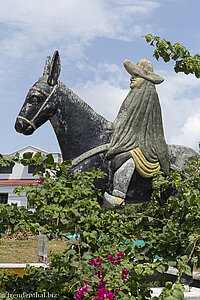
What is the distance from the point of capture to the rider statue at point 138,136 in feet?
16.2

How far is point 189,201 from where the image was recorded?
2164 mm

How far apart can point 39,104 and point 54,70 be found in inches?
19.4

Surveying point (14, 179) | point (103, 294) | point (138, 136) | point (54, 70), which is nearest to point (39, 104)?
point (54, 70)

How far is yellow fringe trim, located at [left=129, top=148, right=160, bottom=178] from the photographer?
4.99m

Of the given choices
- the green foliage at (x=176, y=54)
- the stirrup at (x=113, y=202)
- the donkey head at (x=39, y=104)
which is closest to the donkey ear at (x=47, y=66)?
the donkey head at (x=39, y=104)

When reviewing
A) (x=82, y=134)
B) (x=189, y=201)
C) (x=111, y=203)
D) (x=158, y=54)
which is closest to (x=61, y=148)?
(x=82, y=134)

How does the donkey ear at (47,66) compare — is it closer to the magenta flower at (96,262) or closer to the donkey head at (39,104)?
the donkey head at (39,104)

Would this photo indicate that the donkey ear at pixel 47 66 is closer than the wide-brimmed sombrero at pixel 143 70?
Yes

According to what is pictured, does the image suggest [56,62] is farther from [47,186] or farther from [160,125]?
[47,186]

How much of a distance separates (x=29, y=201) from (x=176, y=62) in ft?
4.60

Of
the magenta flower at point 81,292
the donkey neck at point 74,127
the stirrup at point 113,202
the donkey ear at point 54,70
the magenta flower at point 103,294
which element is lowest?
the magenta flower at point 103,294

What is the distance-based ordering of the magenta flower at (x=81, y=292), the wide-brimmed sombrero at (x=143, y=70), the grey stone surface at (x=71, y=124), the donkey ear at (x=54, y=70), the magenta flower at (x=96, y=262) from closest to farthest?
1. the magenta flower at (x=81, y=292)
2. the magenta flower at (x=96, y=262)
3. the donkey ear at (x=54, y=70)
4. the grey stone surface at (x=71, y=124)
5. the wide-brimmed sombrero at (x=143, y=70)

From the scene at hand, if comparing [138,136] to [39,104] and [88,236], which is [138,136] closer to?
[39,104]

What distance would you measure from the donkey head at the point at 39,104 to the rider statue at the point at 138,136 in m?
0.95
